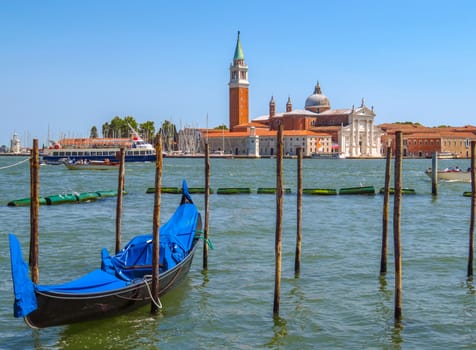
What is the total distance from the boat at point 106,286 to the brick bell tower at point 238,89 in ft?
256

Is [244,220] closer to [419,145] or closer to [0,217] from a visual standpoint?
[0,217]

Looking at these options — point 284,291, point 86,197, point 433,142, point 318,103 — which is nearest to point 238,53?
point 318,103

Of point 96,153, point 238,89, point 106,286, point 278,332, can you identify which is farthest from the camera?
point 238,89

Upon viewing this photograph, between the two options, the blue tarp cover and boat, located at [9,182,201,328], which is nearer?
the blue tarp cover

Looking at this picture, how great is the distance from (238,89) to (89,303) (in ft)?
265

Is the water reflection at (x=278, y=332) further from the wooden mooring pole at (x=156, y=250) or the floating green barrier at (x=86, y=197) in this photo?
the floating green barrier at (x=86, y=197)

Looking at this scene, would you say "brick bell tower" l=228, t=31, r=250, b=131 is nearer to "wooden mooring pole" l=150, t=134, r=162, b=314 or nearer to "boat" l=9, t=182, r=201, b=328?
"boat" l=9, t=182, r=201, b=328

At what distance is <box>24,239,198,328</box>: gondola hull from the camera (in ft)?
20.4

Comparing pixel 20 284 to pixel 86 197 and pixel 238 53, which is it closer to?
pixel 86 197

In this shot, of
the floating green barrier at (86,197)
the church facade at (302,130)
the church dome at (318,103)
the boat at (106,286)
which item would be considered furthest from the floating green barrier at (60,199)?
the church dome at (318,103)

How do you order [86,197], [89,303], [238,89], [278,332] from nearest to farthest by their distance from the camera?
[89,303] → [278,332] → [86,197] → [238,89]

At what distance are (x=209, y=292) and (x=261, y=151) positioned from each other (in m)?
75.1

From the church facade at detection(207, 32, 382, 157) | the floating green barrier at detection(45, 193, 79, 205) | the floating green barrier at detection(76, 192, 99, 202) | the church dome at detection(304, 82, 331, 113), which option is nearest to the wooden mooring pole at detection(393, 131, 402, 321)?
the floating green barrier at detection(45, 193, 79, 205)

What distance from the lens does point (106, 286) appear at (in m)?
6.93
